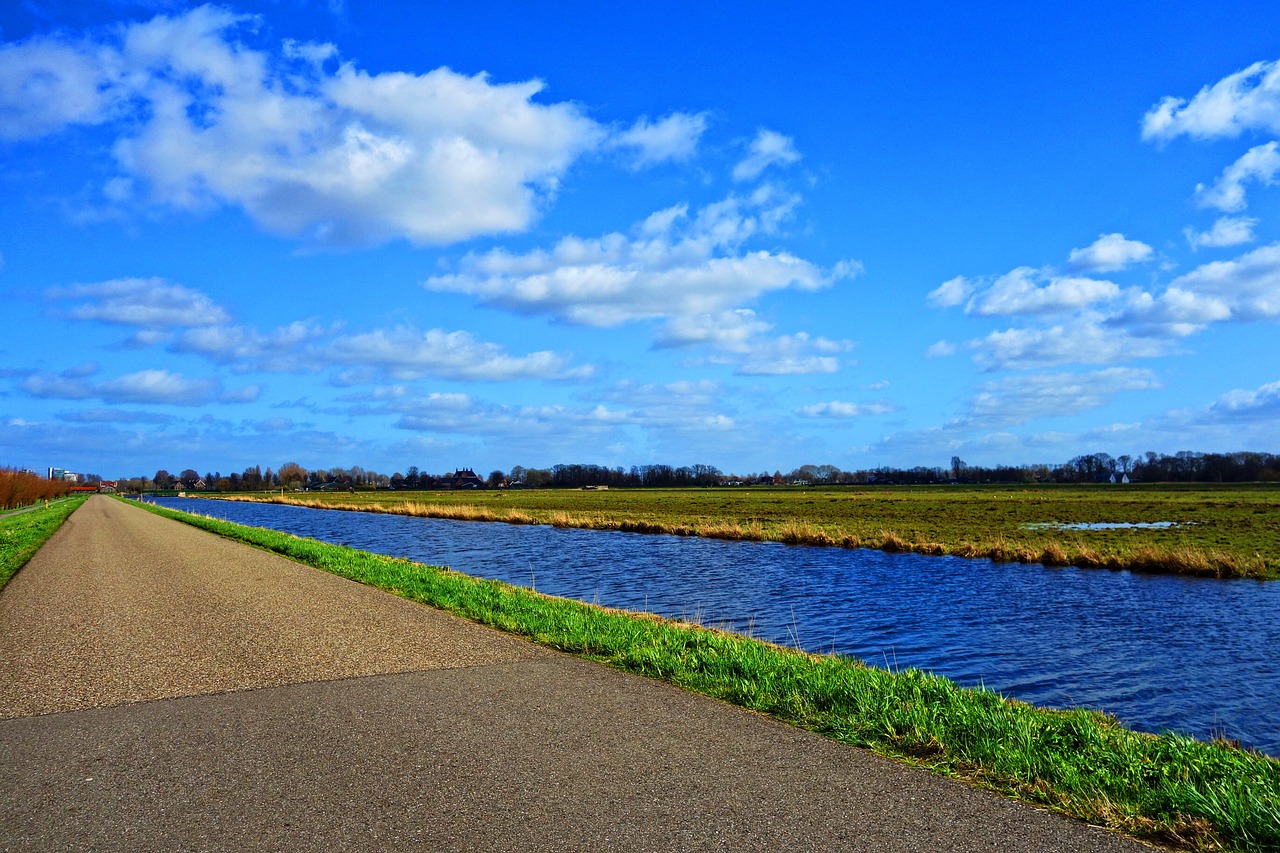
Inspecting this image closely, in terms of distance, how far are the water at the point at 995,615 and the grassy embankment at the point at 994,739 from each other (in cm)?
435

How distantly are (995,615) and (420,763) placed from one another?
16.4 metres

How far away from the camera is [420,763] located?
236 inches

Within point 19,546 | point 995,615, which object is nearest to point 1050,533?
point 995,615

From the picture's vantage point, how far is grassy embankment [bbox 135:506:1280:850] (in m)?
4.87

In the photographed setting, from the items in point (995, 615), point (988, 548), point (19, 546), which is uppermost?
point (19, 546)

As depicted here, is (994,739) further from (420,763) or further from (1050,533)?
(1050,533)

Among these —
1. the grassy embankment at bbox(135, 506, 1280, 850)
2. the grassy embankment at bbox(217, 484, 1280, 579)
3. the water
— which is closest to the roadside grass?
the water

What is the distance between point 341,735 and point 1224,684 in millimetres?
13469

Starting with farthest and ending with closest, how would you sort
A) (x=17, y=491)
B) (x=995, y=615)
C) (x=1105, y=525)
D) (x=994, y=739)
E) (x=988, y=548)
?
(x=17, y=491) < (x=1105, y=525) < (x=988, y=548) < (x=995, y=615) < (x=994, y=739)

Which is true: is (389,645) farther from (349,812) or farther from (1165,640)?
(1165,640)

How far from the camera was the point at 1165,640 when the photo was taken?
1590 centimetres

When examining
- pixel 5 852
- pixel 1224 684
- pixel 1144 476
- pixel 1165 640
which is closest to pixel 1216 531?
pixel 1165 640

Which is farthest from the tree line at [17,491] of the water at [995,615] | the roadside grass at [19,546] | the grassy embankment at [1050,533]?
the water at [995,615]

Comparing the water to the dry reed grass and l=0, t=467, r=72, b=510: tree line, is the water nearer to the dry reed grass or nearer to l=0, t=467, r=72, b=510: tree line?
the dry reed grass
